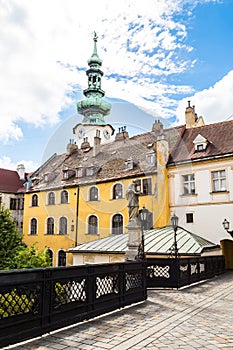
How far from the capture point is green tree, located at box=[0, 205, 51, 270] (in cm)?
1433

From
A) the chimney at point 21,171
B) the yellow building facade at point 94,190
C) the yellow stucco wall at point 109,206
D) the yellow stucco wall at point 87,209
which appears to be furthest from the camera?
the chimney at point 21,171

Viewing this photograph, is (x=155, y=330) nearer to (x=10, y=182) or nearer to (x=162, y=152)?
(x=162, y=152)

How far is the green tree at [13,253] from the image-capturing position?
1433 cm

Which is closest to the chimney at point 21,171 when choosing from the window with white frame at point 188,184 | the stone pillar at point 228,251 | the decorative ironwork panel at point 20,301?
the window with white frame at point 188,184

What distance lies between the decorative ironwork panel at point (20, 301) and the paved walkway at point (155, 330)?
0.52 meters

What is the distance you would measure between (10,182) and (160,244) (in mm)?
27861

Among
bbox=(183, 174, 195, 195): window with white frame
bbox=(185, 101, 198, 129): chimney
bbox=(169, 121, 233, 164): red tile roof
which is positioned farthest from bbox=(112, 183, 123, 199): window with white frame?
bbox=(185, 101, 198, 129): chimney

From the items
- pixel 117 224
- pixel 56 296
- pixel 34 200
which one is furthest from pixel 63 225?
pixel 56 296

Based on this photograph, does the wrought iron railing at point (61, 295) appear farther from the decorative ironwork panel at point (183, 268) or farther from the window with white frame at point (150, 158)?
the window with white frame at point (150, 158)

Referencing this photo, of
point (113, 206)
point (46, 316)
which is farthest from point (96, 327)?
point (113, 206)

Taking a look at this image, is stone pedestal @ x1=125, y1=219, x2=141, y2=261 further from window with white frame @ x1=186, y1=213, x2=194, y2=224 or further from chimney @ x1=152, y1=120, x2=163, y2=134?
chimney @ x1=152, y1=120, x2=163, y2=134

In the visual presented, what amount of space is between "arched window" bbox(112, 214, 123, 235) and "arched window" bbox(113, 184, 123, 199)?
1.61m

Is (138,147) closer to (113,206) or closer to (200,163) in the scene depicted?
(113,206)

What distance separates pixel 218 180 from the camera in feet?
72.5
